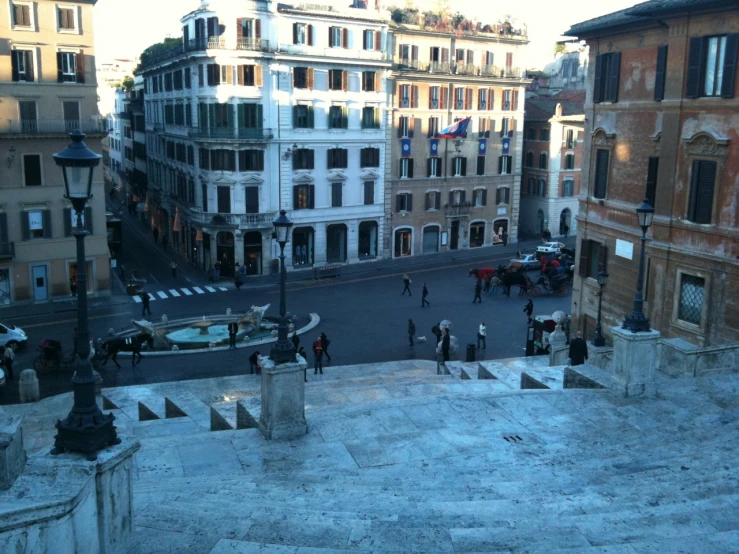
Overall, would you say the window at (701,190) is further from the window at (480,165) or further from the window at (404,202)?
the window at (480,165)

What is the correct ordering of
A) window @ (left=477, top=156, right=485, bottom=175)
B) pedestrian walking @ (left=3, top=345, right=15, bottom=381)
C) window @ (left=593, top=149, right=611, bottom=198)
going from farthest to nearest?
window @ (left=477, top=156, right=485, bottom=175) < window @ (left=593, top=149, right=611, bottom=198) < pedestrian walking @ (left=3, top=345, right=15, bottom=381)

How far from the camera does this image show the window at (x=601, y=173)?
27203 mm

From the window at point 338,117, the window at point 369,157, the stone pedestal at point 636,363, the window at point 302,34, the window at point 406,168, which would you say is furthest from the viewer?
the window at point 406,168

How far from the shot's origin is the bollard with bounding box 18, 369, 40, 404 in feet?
69.9

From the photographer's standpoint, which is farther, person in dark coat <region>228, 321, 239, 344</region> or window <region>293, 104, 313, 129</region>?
window <region>293, 104, 313, 129</region>


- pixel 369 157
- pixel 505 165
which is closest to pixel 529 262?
pixel 505 165

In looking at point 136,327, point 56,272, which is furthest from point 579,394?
point 56,272

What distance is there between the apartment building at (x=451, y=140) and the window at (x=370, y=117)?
1357mm

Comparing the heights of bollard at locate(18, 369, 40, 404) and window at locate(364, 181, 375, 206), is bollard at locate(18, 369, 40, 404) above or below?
below

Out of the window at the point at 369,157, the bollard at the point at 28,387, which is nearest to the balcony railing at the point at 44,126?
the bollard at the point at 28,387

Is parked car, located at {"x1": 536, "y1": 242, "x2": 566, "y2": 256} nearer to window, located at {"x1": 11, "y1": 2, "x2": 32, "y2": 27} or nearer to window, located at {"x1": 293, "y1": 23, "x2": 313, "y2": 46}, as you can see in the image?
window, located at {"x1": 293, "y1": 23, "x2": 313, "y2": 46}

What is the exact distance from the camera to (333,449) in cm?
1303

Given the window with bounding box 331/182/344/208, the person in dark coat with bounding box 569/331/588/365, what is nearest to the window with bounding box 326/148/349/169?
the window with bounding box 331/182/344/208

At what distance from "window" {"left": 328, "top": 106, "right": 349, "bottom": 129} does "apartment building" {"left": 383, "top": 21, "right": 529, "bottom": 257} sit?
3.86 metres
